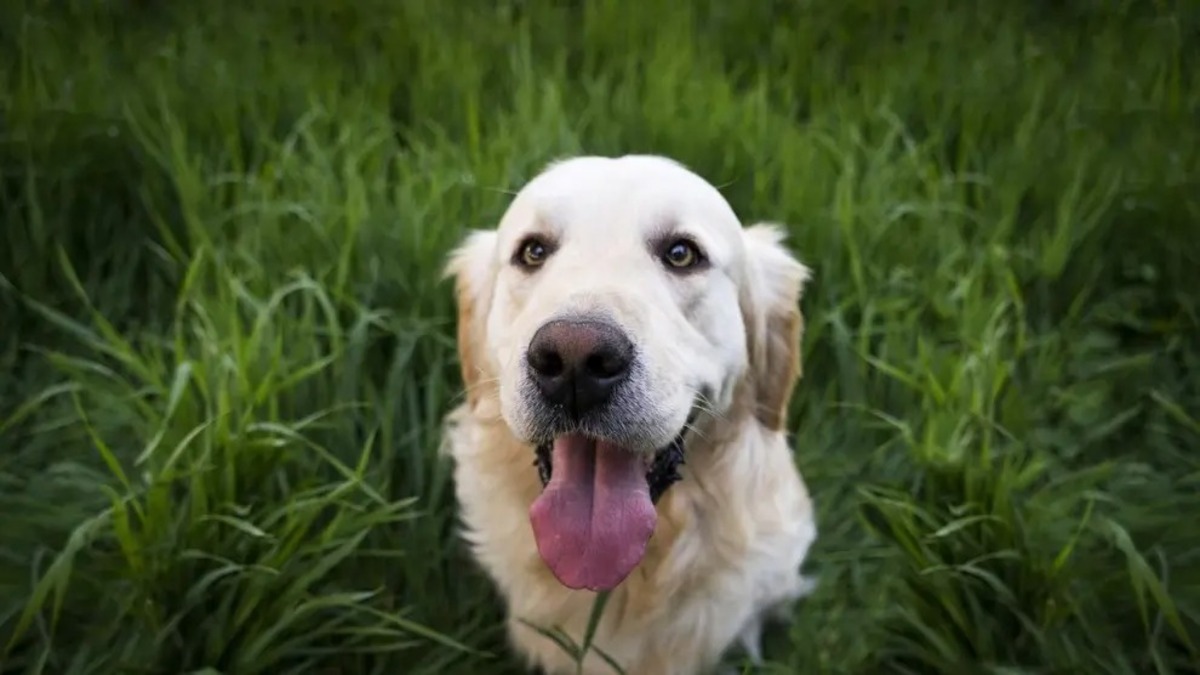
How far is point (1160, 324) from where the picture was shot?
118 inches

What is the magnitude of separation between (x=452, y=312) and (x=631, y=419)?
1.08 meters

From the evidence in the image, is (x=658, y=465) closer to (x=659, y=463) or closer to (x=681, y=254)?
(x=659, y=463)

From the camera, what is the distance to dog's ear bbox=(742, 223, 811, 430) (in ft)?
7.91

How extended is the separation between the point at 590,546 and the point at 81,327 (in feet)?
4.91

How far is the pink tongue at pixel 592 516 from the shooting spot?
202cm

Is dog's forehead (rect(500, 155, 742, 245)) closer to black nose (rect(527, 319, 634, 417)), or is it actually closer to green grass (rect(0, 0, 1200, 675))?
black nose (rect(527, 319, 634, 417))

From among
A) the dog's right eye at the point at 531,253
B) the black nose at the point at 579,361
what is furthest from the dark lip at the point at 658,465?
the dog's right eye at the point at 531,253

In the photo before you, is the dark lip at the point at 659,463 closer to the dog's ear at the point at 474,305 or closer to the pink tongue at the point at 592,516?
the pink tongue at the point at 592,516

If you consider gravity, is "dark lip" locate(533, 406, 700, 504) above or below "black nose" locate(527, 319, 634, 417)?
below

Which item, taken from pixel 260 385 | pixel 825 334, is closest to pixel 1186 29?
pixel 825 334

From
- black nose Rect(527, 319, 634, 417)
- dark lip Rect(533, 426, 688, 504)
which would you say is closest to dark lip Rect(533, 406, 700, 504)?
dark lip Rect(533, 426, 688, 504)

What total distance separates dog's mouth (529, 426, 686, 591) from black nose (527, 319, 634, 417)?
18 centimetres

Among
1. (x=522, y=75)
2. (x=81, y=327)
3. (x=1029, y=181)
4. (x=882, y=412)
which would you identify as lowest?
(x=882, y=412)

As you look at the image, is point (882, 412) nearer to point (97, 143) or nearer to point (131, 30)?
point (97, 143)
